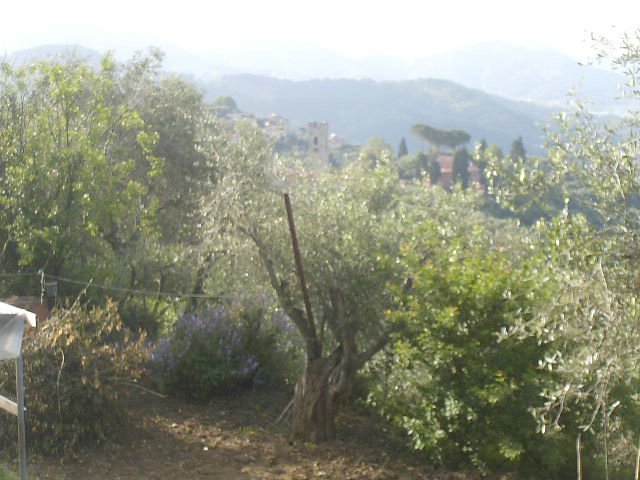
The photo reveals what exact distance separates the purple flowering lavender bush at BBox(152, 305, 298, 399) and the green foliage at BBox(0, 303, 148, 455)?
81.2 inches

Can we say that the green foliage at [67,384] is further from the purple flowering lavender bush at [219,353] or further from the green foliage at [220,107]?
the green foliage at [220,107]

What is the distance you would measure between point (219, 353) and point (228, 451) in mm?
1963

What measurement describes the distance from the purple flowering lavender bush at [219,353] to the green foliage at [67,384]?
6.77 ft

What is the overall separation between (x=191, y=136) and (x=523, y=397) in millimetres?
8497

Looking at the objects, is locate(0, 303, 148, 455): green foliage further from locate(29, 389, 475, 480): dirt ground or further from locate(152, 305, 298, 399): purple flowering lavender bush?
locate(152, 305, 298, 399): purple flowering lavender bush

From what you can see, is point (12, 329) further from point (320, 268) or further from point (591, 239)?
point (320, 268)

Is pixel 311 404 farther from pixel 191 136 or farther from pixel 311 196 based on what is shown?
pixel 191 136

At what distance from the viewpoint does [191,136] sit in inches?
570

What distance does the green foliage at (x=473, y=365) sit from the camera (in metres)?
7.86

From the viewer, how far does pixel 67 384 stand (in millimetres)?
7750

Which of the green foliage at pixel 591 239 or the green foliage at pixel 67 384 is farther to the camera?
the green foliage at pixel 67 384

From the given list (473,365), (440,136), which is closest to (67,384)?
(473,365)

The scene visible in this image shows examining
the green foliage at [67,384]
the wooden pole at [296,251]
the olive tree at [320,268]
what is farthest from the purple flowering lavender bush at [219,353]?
the wooden pole at [296,251]

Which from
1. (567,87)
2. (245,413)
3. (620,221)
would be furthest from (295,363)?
(620,221)
